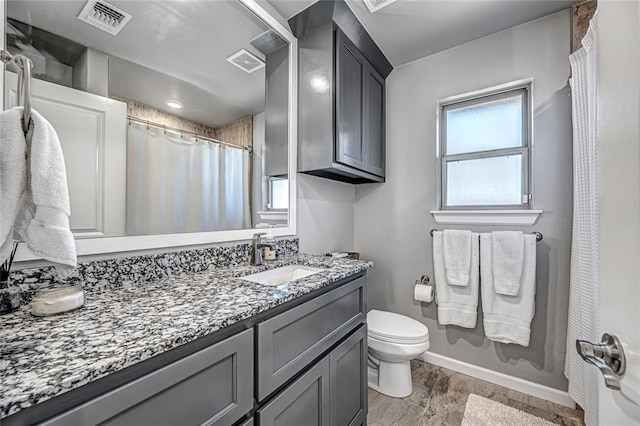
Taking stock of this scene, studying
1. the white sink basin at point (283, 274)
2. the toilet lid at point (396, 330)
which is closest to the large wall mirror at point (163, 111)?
the white sink basin at point (283, 274)

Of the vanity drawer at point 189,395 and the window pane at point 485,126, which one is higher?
the window pane at point 485,126

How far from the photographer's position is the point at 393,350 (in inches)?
68.2

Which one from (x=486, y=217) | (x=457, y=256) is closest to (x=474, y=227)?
(x=486, y=217)

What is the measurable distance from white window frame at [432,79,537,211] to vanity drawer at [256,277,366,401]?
127cm

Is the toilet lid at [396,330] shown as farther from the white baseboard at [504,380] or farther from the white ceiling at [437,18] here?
the white ceiling at [437,18]

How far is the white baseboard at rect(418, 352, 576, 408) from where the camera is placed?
176 centimetres

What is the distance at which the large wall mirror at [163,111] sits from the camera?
0.94 m

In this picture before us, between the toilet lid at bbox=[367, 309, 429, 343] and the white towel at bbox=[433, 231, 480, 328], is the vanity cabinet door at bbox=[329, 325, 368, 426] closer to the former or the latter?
the toilet lid at bbox=[367, 309, 429, 343]

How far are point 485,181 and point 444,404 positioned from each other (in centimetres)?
160

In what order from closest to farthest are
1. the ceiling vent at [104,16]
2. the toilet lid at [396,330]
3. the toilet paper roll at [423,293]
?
1. the ceiling vent at [104,16]
2. the toilet lid at [396,330]
3. the toilet paper roll at [423,293]

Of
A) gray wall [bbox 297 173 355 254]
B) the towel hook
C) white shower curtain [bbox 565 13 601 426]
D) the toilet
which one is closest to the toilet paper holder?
the toilet

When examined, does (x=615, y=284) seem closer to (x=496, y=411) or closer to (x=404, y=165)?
(x=496, y=411)

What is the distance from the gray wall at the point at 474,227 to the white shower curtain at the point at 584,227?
0.60 feet

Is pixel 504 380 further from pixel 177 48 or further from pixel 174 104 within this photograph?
pixel 177 48
